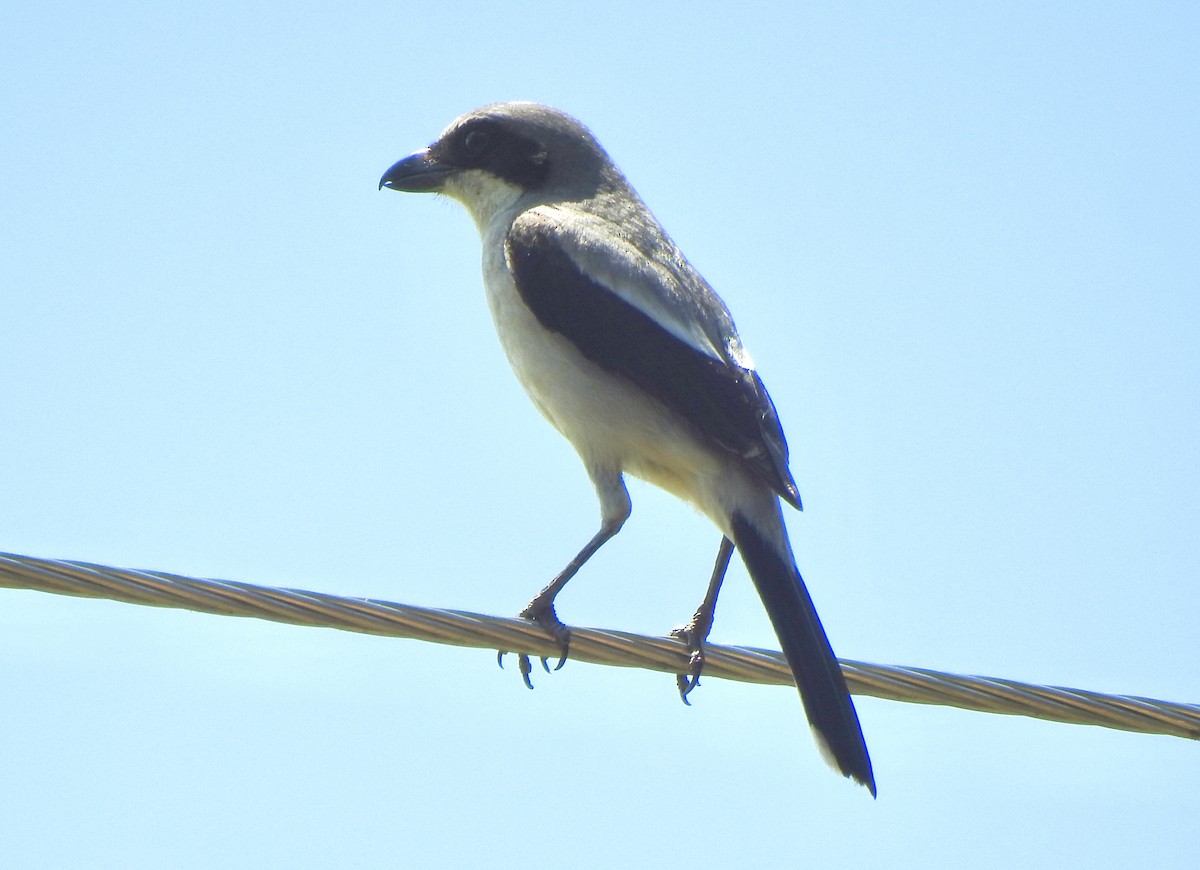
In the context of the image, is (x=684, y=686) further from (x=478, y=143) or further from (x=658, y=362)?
(x=478, y=143)

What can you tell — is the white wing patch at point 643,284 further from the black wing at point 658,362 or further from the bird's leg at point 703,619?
the bird's leg at point 703,619

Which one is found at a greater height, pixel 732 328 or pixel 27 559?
pixel 732 328

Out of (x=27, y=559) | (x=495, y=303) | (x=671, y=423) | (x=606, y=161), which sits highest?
(x=606, y=161)

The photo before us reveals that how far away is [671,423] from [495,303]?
0.92m

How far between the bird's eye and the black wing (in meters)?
1.09

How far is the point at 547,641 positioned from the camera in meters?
3.92

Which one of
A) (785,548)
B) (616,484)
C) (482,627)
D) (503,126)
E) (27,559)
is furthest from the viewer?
(503,126)

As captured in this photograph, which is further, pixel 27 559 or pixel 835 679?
pixel 835 679

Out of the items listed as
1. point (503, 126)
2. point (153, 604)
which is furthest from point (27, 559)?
point (503, 126)

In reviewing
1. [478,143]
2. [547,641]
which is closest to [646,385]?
[547,641]

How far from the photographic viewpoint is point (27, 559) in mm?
3033

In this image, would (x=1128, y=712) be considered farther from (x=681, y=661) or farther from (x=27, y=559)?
(x=27, y=559)

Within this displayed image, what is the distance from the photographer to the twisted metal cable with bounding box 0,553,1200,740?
3096 millimetres

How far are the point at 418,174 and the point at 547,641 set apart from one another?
3347 mm
